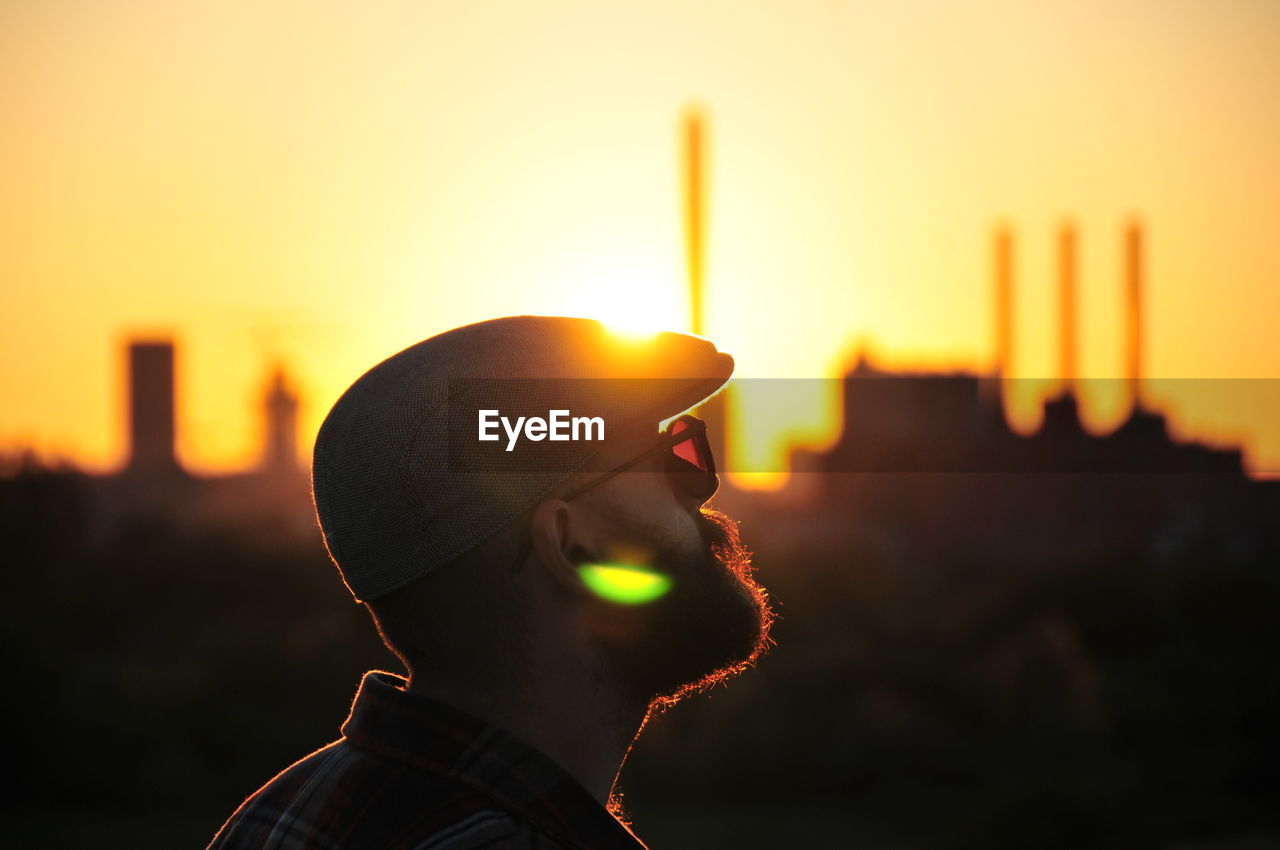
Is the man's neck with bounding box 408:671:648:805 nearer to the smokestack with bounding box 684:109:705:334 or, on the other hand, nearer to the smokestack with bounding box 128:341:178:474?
the smokestack with bounding box 684:109:705:334

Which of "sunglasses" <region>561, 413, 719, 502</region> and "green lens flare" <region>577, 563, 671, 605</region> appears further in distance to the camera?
"sunglasses" <region>561, 413, 719, 502</region>

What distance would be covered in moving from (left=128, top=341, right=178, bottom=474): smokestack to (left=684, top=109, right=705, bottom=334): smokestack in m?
89.2

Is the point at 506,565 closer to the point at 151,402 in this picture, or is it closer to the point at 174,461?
the point at 174,461

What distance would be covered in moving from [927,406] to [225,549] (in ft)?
121

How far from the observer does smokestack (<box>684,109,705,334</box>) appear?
1849 inches

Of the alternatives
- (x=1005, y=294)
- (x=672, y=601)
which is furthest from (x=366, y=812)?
(x=1005, y=294)

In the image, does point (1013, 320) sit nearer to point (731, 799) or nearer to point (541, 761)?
point (731, 799)

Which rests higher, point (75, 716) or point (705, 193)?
point (705, 193)

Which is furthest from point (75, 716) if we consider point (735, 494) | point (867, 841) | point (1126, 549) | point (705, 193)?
point (735, 494)

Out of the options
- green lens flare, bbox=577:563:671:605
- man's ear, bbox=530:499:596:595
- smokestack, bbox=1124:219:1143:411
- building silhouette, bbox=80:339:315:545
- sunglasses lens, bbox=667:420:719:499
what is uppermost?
sunglasses lens, bbox=667:420:719:499

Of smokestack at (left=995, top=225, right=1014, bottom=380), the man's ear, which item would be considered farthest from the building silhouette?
the man's ear

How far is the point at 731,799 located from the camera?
112 ft

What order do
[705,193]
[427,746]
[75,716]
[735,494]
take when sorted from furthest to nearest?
[735,494]
[705,193]
[75,716]
[427,746]

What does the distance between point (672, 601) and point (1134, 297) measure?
177ft
